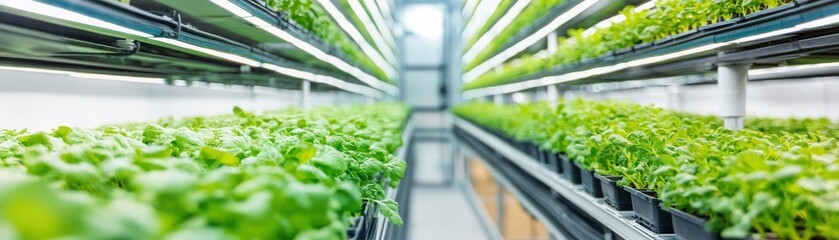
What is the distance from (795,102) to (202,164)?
501cm

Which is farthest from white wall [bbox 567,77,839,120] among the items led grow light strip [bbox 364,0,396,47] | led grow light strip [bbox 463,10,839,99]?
led grow light strip [bbox 364,0,396,47]

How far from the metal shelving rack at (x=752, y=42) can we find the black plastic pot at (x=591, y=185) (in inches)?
24.2

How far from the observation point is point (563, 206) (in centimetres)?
298

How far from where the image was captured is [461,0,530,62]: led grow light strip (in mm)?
5914

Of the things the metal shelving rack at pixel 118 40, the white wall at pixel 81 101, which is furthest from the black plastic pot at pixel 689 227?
the white wall at pixel 81 101

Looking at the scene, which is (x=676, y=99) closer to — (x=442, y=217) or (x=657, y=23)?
(x=442, y=217)

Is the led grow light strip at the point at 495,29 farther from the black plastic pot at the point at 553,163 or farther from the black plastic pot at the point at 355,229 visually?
the black plastic pot at the point at 355,229

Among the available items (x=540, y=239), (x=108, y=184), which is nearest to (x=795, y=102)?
(x=540, y=239)

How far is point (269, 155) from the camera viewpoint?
4.01 feet

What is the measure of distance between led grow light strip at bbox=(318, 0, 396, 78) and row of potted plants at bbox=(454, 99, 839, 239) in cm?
198

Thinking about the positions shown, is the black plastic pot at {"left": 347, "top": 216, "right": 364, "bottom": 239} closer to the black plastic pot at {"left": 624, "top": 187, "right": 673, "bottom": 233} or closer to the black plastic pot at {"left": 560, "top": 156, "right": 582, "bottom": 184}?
the black plastic pot at {"left": 624, "top": 187, "right": 673, "bottom": 233}

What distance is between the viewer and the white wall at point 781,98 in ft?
13.8

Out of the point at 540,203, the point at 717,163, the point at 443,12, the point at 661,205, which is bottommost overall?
the point at 540,203

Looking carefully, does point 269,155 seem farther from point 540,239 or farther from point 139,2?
point 540,239
